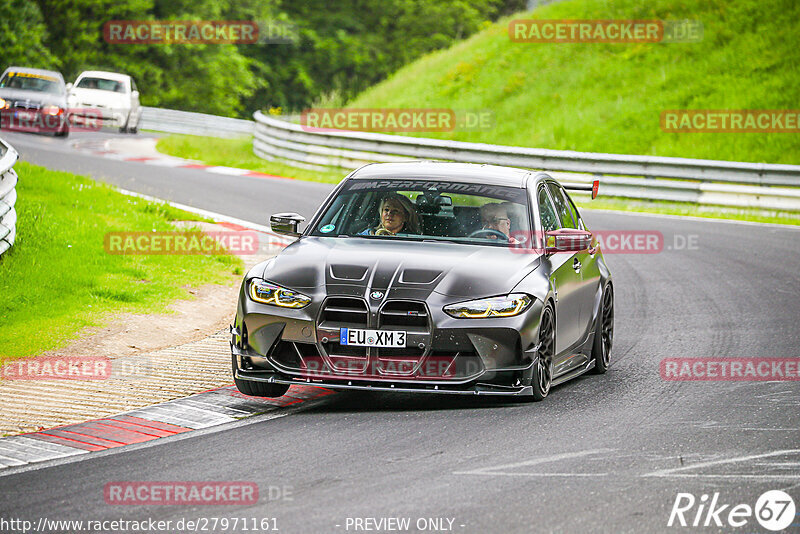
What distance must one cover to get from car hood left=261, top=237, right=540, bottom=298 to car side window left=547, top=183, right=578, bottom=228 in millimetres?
1280

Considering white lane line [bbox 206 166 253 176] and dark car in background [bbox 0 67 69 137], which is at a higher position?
dark car in background [bbox 0 67 69 137]

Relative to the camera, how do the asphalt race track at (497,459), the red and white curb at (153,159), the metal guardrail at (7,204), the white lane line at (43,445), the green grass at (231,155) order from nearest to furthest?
1. the asphalt race track at (497,459)
2. the white lane line at (43,445)
3. the metal guardrail at (7,204)
4. the red and white curb at (153,159)
5. the green grass at (231,155)

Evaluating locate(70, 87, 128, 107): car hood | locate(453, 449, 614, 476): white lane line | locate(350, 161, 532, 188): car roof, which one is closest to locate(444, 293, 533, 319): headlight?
locate(453, 449, 614, 476): white lane line

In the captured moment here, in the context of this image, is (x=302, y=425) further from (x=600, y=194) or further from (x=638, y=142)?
(x=638, y=142)

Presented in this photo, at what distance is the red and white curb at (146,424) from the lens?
721 cm

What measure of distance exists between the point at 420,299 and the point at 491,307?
481 mm

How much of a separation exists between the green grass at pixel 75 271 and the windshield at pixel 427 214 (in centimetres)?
268

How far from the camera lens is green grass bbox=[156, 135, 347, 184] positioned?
92.1 ft

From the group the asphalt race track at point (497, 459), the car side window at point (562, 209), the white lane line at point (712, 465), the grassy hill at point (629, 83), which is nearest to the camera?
the asphalt race track at point (497, 459)

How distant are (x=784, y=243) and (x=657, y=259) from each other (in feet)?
9.59

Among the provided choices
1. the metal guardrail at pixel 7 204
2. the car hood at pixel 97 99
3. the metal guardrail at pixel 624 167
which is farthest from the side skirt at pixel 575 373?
the car hood at pixel 97 99

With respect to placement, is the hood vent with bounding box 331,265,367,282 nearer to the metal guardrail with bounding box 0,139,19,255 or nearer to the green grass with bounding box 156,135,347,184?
the metal guardrail with bounding box 0,139,19,255

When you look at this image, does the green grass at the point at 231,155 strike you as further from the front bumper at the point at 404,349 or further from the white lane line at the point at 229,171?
the front bumper at the point at 404,349

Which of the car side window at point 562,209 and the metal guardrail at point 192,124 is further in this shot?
the metal guardrail at point 192,124
